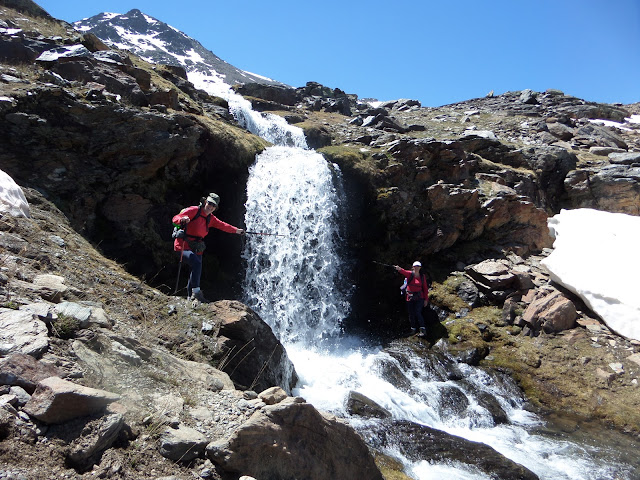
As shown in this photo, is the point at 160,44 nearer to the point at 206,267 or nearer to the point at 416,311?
the point at 206,267

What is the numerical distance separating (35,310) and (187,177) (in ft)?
33.1

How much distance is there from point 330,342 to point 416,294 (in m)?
3.37

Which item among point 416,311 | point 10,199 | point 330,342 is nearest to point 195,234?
point 10,199

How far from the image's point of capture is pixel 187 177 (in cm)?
1355

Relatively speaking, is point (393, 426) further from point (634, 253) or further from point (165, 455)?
point (634, 253)

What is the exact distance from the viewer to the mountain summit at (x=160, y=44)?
100812 mm

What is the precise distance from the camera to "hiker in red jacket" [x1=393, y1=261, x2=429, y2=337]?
13.4m

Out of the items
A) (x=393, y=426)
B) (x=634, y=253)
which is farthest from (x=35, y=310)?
(x=634, y=253)

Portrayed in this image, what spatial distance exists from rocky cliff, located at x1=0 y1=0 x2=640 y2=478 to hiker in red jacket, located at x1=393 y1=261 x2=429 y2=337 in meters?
0.58

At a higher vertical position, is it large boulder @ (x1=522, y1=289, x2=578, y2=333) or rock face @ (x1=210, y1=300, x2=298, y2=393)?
large boulder @ (x1=522, y1=289, x2=578, y2=333)

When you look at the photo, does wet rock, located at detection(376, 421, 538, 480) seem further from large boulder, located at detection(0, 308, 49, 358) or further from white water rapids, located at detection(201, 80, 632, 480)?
large boulder, located at detection(0, 308, 49, 358)

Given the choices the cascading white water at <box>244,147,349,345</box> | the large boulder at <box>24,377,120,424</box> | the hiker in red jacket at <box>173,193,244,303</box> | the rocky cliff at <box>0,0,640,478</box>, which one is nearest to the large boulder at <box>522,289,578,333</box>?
the rocky cliff at <box>0,0,640,478</box>

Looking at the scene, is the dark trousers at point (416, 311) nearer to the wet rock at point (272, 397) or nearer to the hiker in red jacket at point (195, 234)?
the hiker in red jacket at point (195, 234)

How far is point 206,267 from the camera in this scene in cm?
1392
